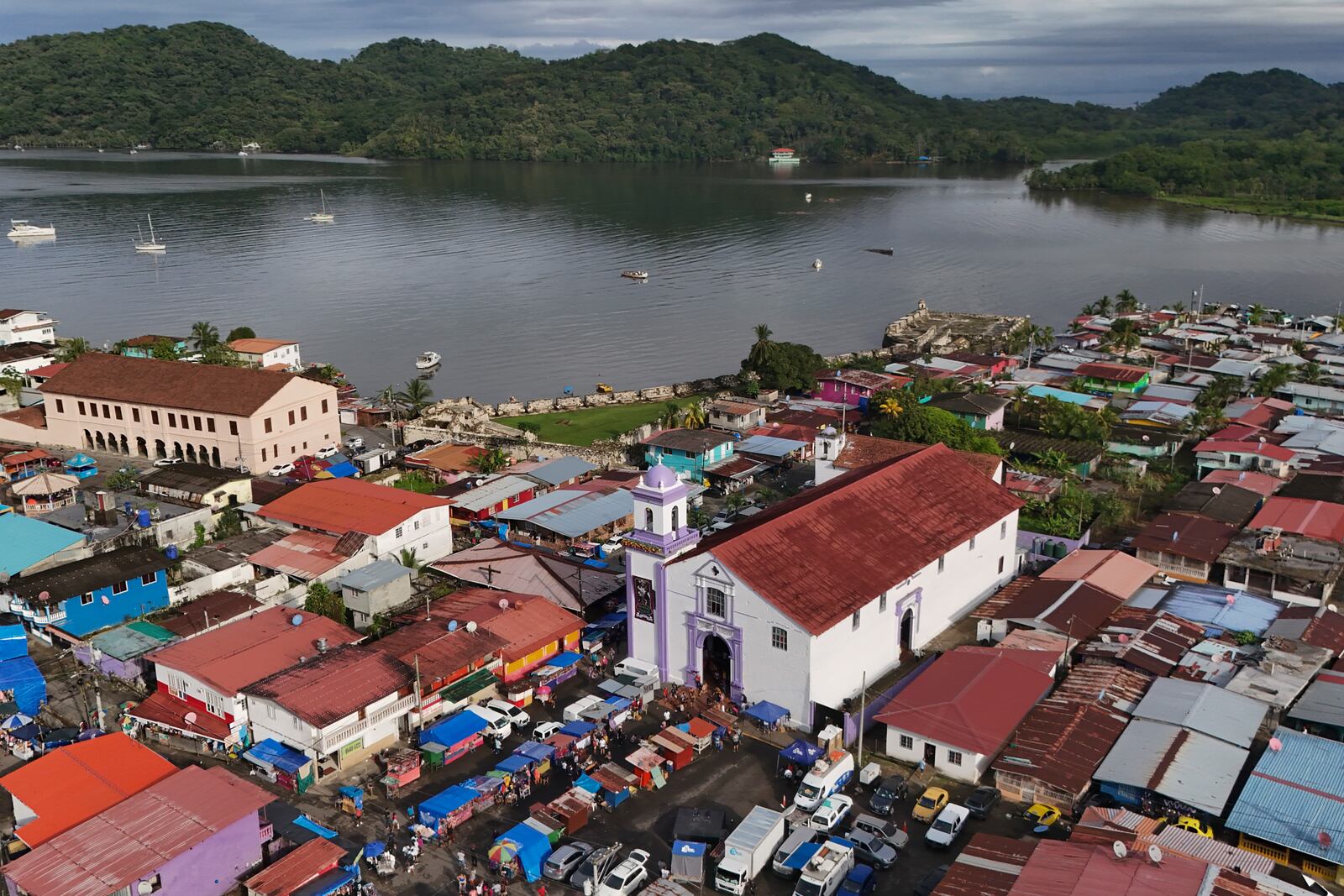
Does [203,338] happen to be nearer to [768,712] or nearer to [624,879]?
[768,712]

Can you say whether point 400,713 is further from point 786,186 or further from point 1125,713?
point 786,186

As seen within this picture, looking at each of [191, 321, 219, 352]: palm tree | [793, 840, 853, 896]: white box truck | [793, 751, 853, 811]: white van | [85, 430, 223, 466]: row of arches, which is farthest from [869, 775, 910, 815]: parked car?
[191, 321, 219, 352]: palm tree

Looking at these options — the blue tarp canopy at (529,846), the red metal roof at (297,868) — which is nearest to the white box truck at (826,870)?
the blue tarp canopy at (529,846)

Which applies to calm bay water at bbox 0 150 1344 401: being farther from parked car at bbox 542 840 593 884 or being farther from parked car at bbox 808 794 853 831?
parked car at bbox 542 840 593 884

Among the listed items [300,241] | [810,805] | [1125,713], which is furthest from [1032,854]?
[300,241]

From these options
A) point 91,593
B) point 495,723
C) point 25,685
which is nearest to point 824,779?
point 495,723
